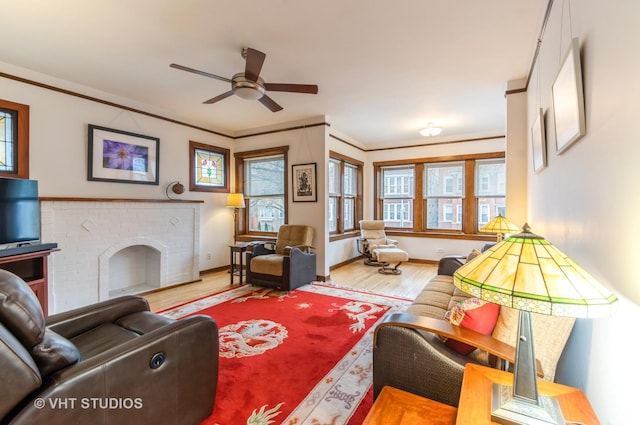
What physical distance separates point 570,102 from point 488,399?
55.8 inches

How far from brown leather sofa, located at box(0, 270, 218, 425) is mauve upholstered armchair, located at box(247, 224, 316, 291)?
2.27 meters

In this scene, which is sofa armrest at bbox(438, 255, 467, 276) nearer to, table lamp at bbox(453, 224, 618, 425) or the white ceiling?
the white ceiling

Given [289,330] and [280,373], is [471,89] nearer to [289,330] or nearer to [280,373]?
[289,330]

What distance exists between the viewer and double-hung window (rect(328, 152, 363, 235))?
5544 millimetres

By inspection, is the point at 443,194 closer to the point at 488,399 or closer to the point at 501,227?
the point at 501,227

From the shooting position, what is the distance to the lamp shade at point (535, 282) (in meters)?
0.75

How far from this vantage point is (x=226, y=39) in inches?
99.4

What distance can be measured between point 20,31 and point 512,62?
4.57 meters

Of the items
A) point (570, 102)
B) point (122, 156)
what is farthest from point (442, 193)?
point (122, 156)

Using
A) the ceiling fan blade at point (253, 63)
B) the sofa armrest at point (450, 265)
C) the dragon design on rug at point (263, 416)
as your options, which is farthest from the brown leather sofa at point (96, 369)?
the sofa armrest at point (450, 265)

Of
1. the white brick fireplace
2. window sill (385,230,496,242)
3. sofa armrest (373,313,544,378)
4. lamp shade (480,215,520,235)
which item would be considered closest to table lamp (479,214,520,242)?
lamp shade (480,215,520,235)

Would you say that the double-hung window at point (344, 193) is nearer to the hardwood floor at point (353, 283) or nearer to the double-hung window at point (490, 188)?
the hardwood floor at point (353, 283)

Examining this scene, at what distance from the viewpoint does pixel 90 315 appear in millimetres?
1796

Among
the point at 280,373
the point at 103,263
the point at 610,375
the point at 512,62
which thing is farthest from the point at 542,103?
the point at 103,263
